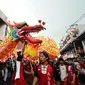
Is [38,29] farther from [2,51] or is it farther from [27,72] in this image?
[27,72]

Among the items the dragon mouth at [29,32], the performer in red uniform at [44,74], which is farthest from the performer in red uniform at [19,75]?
the performer in red uniform at [44,74]

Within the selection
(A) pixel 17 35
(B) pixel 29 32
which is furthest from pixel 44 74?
(A) pixel 17 35

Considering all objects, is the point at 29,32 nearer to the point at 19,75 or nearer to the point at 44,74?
the point at 44,74

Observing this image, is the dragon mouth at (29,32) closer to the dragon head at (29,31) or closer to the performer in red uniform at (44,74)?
the dragon head at (29,31)

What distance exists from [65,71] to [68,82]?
1.52 ft

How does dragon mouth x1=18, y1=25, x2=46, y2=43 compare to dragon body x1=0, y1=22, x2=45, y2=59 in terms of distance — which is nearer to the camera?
dragon mouth x1=18, y1=25, x2=46, y2=43

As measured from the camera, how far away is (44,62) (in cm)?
437

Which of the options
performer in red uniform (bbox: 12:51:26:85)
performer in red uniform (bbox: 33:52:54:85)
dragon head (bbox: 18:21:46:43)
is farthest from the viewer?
performer in red uniform (bbox: 12:51:26:85)

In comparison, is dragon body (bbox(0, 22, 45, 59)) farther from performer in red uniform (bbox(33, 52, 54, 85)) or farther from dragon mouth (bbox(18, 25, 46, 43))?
performer in red uniform (bbox(33, 52, 54, 85))

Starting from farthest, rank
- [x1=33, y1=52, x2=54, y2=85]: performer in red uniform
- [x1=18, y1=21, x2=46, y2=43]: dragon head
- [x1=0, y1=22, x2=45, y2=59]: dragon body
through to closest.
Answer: [x1=0, y1=22, x2=45, y2=59]: dragon body → [x1=18, y1=21, x2=46, y2=43]: dragon head → [x1=33, y1=52, x2=54, y2=85]: performer in red uniform

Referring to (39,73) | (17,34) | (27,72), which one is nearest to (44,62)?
(39,73)

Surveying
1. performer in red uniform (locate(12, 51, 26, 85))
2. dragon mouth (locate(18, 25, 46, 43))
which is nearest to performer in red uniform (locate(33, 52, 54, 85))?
dragon mouth (locate(18, 25, 46, 43))

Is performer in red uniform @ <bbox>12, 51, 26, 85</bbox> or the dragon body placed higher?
the dragon body

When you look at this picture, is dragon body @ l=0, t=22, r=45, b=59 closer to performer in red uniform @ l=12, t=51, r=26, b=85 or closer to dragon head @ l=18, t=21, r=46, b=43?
dragon head @ l=18, t=21, r=46, b=43
